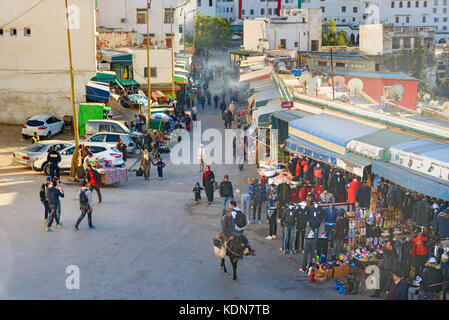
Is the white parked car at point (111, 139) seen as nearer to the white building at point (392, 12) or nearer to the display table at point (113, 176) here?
the display table at point (113, 176)

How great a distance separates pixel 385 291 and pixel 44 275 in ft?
22.8

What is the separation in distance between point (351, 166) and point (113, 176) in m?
9.31

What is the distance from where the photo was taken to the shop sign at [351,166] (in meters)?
15.7

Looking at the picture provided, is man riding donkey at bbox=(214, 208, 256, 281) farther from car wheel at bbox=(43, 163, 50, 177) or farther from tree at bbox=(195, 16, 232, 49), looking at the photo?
tree at bbox=(195, 16, 232, 49)

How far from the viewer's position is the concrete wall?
1858 inches

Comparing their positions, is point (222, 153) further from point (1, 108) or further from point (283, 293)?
point (283, 293)

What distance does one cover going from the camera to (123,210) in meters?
18.9

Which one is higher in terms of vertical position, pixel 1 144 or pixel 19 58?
pixel 19 58

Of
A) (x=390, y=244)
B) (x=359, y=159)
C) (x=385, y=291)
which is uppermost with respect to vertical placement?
(x=359, y=159)

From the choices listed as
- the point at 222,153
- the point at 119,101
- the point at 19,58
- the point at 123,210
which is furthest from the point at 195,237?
the point at 119,101

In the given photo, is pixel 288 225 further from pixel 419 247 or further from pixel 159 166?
pixel 159 166

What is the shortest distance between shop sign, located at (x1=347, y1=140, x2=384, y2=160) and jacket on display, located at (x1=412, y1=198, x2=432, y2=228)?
156cm

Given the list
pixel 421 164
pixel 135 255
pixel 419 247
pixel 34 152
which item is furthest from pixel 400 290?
pixel 34 152

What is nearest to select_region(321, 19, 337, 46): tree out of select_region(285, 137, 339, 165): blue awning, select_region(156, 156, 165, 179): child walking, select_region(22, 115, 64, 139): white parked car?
select_region(22, 115, 64, 139): white parked car
